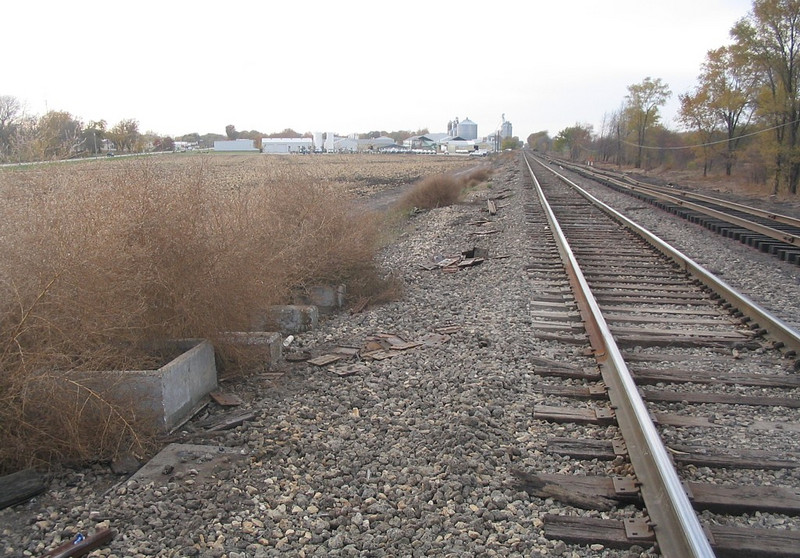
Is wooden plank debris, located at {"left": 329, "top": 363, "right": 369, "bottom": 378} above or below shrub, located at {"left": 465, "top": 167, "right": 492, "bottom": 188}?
below

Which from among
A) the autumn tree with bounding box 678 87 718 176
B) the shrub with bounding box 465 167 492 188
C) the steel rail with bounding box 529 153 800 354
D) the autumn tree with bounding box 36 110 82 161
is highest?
the autumn tree with bounding box 678 87 718 176

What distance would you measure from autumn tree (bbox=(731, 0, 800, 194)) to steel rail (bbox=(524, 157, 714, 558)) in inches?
1087

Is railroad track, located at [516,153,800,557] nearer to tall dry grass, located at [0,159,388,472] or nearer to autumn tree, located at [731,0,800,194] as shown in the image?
tall dry grass, located at [0,159,388,472]

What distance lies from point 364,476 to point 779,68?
35091 mm

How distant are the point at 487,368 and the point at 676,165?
6282cm

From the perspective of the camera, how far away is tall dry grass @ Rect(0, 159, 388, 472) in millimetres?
4188

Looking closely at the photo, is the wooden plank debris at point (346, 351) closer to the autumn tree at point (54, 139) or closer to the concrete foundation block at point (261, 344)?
the concrete foundation block at point (261, 344)

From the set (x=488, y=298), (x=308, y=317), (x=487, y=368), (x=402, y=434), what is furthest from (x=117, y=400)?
(x=488, y=298)

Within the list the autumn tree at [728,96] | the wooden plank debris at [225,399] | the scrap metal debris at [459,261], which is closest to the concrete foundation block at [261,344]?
the wooden plank debris at [225,399]

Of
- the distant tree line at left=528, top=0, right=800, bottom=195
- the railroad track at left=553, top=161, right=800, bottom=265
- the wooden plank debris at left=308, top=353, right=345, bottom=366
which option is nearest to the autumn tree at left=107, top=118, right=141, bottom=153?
the wooden plank debris at left=308, top=353, right=345, bottom=366

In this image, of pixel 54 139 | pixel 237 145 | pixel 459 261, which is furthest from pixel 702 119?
pixel 237 145

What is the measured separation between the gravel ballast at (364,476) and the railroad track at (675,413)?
0.44 ft

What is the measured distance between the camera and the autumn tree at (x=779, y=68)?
1131 inches

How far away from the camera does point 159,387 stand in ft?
15.4
